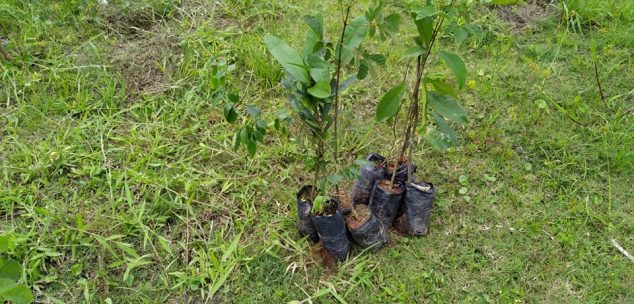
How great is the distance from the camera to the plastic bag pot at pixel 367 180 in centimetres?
204

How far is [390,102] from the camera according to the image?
1689 millimetres

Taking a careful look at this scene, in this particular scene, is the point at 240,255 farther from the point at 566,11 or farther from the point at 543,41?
the point at 566,11

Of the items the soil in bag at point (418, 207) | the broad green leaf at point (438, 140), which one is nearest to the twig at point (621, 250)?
the soil in bag at point (418, 207)

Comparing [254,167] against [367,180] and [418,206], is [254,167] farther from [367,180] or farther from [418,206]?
[418,206]

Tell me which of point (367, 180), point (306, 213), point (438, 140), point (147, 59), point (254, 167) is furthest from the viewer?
point (147, 59)

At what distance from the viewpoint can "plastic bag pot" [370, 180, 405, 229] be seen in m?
1.99

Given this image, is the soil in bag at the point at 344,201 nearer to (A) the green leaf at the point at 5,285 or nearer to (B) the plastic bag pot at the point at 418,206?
(B) the plastic bag pot at the point at 418,206

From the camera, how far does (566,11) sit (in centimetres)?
319

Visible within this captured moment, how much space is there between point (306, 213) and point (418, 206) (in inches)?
18.0

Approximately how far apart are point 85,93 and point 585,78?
2841 mm

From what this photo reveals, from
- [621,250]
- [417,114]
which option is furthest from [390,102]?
[621,250]

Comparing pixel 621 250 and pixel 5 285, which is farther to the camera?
pixel 621 250

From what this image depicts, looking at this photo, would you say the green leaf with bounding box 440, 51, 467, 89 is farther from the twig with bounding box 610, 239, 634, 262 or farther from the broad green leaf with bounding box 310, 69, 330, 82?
the twig with bounding box 610, 239, 634, 262

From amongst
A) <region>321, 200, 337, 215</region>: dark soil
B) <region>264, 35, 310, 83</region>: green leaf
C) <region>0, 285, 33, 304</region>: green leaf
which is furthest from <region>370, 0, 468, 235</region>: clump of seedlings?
<region>0, 285, 33, 304</region>: green leaf
